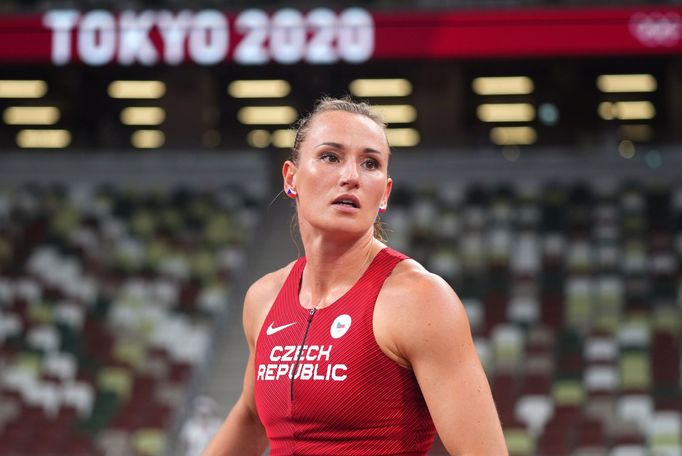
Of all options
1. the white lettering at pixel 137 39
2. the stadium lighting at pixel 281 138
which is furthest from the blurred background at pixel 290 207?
the stadium lighting at pixel 281 138

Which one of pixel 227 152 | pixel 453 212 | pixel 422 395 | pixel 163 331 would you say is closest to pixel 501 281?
pixel 453 212

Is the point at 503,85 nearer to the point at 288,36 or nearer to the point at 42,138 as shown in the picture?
the point at 288,36

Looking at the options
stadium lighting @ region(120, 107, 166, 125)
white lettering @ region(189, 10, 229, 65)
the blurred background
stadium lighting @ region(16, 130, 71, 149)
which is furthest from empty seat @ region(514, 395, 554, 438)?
stadium lighting @ region(16, 130, 71, 149)

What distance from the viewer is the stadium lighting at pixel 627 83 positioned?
2148 cm

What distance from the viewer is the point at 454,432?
2.49 m

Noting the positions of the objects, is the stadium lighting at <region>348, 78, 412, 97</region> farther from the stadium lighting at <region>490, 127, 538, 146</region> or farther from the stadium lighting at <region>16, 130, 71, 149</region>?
the stadium lighting at <region>16, 130, 71, 149</region>

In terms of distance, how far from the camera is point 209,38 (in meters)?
17.6

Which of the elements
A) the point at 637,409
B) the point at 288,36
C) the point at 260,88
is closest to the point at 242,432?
the point at 637,409

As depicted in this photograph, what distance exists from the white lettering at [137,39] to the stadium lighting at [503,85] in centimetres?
697

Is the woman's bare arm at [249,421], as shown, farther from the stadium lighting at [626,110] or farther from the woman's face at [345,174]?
the stadium lighting at [626,110]

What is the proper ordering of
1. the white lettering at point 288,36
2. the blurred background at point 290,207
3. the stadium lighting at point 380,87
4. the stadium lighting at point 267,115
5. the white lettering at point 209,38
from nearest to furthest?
the blurred background at point 290,207, the white lettering at point 288,36, the white lettering at point 209,38, the stadium lighting at point 380,87, the stadium lighting at point 267,115

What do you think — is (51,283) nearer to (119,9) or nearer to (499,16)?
(119,9)

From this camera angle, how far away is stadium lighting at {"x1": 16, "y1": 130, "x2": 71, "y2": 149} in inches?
914

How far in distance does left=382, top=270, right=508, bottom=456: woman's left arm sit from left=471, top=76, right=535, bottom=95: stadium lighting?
1937 centimetres
